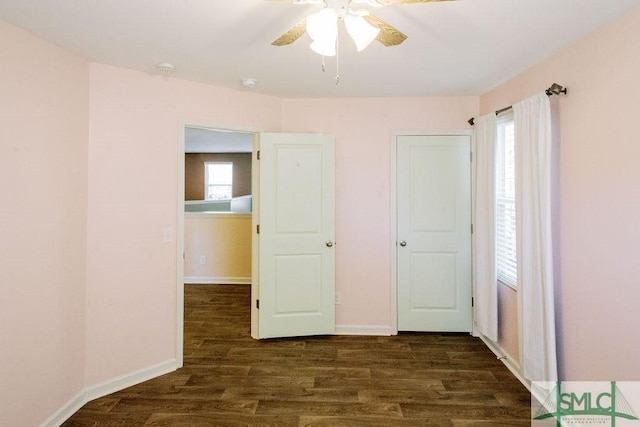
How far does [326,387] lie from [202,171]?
6.92m

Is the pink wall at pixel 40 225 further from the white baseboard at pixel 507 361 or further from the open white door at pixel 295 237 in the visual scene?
the white baseboard at pixel 507 361

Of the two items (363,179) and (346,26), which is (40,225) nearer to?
(346,26)

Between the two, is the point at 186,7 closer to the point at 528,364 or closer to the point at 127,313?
the point at 127,313

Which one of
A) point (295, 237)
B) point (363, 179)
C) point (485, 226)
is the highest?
point (363, 179)

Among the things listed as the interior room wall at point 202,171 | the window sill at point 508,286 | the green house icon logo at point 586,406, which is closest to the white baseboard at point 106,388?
the green house icon logo at point 586,406

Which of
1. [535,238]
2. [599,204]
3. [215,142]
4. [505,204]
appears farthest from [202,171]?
[599,204]

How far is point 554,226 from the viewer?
2229 mm

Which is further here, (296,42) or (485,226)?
(485,226)

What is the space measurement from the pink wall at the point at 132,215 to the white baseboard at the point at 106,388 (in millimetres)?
41

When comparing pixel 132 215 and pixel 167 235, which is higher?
pixel 132 215

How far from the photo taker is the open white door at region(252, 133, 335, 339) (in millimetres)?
3260

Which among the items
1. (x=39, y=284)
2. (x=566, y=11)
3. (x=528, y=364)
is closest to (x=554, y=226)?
(x=528, y=364)

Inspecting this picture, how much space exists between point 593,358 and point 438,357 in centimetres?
123

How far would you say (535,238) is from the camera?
2.27 meters
